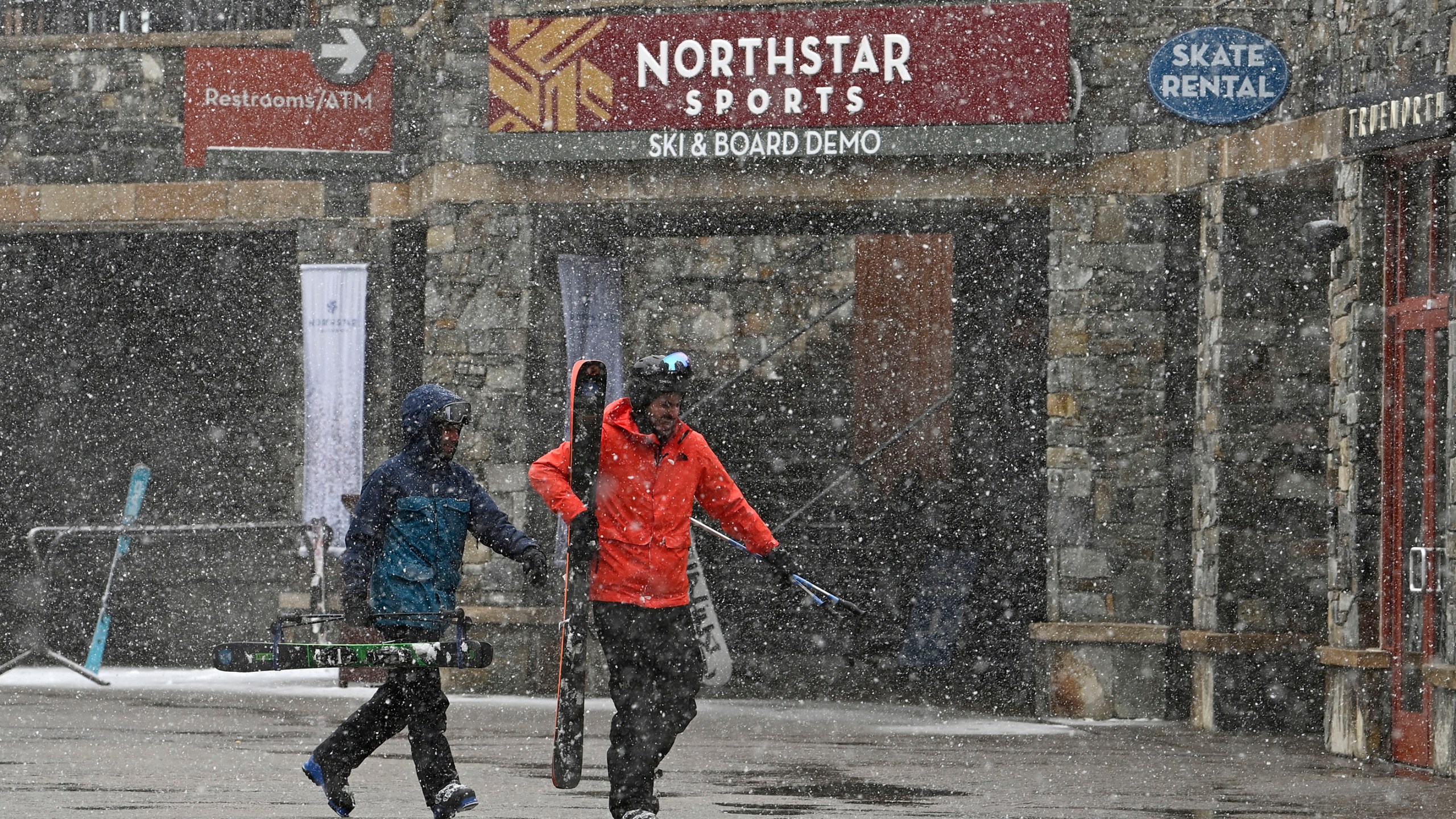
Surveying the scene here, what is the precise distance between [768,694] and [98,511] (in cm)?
591

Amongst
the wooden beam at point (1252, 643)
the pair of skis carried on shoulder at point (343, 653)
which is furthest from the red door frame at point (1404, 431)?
the pair of skis carried on shoulder at point (343, 653)

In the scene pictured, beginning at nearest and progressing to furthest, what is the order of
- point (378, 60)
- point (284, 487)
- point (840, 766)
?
point (840, 766) < point (378, 60) < point (284, 487)

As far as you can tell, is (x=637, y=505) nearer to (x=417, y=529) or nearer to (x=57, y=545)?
(x=417, y=529)

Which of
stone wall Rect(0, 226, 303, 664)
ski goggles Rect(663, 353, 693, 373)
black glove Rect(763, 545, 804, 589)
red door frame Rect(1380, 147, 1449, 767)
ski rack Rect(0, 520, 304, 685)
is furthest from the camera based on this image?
stone wall Rect(0, 226, 303, 664)

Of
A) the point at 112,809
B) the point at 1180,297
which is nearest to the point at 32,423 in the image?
the point at 1180,297

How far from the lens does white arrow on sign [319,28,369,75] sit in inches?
682

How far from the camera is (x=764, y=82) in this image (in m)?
16.2

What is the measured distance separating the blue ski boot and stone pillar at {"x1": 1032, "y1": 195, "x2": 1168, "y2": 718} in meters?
7.81

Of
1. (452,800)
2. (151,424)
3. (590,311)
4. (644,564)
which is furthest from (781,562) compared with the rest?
(151,424)

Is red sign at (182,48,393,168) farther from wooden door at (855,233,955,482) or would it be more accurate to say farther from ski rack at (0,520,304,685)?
wooden door at (855,233,955,482)

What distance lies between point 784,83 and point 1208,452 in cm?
365

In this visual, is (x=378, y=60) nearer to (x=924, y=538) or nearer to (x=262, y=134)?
(x=262, y=134)

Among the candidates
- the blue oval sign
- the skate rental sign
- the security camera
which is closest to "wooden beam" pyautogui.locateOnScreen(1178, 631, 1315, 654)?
the security camera

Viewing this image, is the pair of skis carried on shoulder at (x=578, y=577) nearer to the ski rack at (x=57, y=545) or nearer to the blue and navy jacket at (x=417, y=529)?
the blue and navy jacket at (x=417, y=529)
